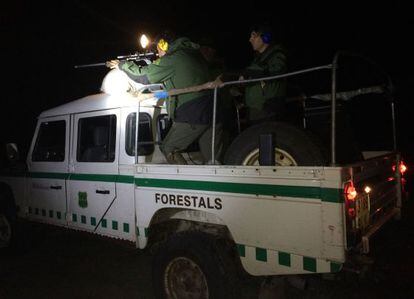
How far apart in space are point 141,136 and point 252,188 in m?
1.71

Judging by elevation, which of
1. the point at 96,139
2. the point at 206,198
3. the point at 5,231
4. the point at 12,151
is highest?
the point at 96,139

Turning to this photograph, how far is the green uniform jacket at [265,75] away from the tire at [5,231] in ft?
13.0

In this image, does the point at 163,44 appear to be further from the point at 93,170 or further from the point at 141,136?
the point at 93,170

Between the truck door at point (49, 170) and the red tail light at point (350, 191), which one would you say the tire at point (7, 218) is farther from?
the red tail light at point (350, 191)

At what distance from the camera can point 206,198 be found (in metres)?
3.04

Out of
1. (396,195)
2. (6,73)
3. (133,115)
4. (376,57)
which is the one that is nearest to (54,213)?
(133,115)

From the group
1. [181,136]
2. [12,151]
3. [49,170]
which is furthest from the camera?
[12,151]

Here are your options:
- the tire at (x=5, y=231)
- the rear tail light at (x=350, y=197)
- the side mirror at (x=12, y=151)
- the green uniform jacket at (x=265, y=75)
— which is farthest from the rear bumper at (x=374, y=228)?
the tire at (x=5, y=231)

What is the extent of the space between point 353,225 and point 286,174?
564 millimetres

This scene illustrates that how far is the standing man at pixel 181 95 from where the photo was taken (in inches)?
140

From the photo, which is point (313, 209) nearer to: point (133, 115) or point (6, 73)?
point (133, 115)

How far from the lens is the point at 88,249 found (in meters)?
5.81

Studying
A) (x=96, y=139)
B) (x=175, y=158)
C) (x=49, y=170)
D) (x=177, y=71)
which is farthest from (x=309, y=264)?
(x=49, y=170)

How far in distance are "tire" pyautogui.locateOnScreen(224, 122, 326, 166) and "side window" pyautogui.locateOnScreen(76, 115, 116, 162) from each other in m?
1.57
